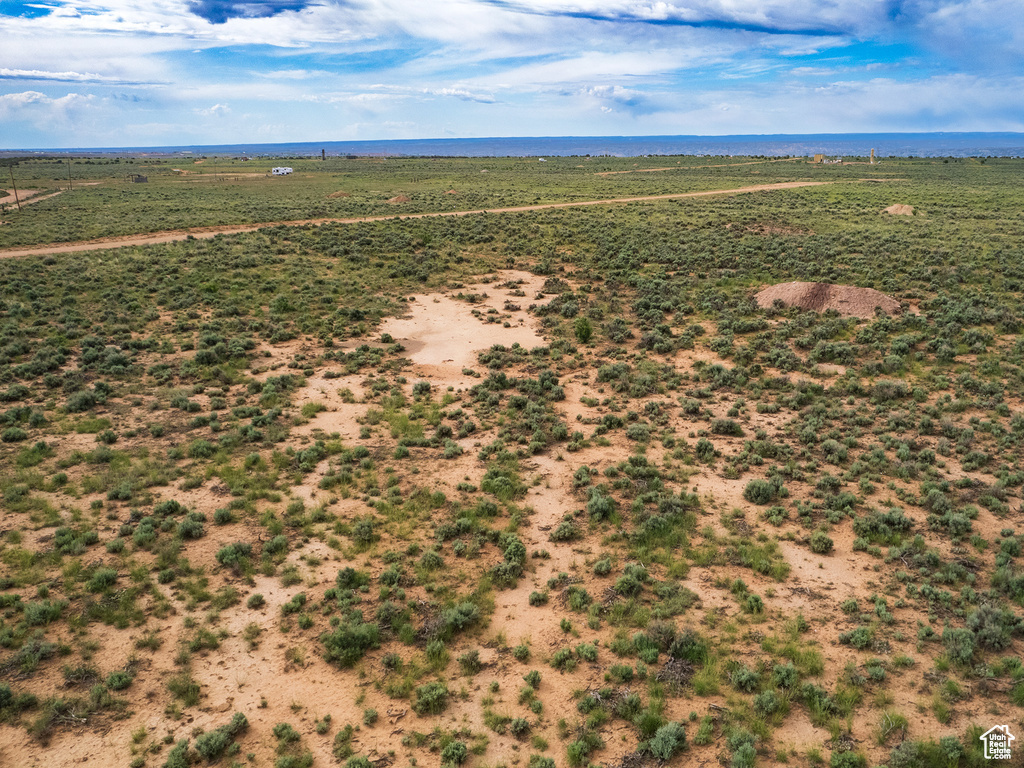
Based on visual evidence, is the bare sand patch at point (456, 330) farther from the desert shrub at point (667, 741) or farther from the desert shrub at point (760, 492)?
the desert shrub at point (667, 741)

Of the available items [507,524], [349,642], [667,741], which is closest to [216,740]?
[349,642]

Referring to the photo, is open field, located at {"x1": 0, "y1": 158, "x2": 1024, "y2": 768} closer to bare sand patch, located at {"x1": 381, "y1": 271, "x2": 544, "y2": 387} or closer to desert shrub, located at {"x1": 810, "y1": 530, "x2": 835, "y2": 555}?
desert shrub, located at {"x1": 810, "y1": 530, "x2": 835, "y2": 555}

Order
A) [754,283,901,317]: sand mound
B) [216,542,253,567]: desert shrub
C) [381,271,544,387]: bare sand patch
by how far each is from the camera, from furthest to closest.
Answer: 1. [754,283,901,317]: sand mound
2. [381,271,544,387]: bare sand patch
3. [216,542,253,567]: desert shrub

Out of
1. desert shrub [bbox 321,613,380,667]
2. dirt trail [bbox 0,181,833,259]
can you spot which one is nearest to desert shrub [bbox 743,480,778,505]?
desert shrub [bbox 321,613,380,667]

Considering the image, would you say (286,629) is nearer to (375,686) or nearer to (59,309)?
(375,686)

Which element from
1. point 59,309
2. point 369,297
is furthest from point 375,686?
point 59,309

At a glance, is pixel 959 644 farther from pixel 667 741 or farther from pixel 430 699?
pixel 430 699

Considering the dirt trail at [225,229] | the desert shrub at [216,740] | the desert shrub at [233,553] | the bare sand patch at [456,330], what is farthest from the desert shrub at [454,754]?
the dirt trail at [225,229]
